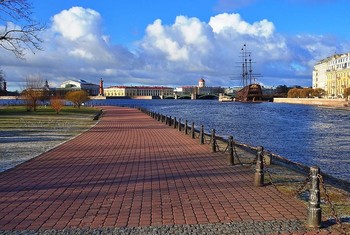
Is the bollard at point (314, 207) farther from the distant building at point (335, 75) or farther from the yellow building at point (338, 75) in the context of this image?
the yellow building at point (338, 75)

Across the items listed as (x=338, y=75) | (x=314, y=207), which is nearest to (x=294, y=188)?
(x=314, y=207)

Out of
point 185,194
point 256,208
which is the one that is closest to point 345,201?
point 256,208

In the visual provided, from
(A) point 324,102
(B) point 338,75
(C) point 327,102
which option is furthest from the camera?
(B) point 338,75

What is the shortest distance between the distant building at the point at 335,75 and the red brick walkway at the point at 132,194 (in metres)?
134

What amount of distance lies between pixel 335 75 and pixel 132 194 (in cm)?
16231

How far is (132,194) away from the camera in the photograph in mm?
8617

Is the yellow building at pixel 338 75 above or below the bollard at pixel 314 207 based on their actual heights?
above

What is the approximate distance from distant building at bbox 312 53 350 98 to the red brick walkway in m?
134

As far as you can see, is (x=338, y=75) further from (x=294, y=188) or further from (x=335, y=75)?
(x=294, y=188)

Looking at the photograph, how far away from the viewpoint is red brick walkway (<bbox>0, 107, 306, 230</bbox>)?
271 inches

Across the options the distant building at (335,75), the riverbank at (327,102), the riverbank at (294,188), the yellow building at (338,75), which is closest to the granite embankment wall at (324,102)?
the riverbank at (327,102)

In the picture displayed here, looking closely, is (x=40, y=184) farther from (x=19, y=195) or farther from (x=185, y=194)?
(x=185, y=194)

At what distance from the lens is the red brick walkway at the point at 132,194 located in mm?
6891

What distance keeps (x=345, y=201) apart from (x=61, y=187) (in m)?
5.81
